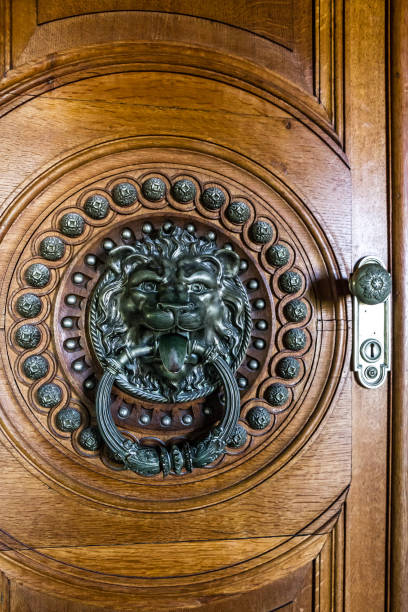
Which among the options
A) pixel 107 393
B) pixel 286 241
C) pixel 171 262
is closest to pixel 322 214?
pixel 286 241

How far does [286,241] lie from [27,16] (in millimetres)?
418

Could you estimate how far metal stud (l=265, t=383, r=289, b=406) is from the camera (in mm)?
708

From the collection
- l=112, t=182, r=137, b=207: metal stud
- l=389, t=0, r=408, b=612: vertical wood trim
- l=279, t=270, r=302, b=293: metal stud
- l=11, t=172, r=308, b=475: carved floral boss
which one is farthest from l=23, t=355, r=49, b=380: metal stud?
l=389, t=0, r=408, b=612: vertical wood trim

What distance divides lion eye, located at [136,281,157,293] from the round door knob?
0.83 ft

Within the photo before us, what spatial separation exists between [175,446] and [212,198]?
1.00ft

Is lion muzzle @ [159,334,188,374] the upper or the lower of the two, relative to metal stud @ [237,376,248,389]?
upper

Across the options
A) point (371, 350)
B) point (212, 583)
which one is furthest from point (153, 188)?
point (212, 583)

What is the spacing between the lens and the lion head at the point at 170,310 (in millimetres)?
623

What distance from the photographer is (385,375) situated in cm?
75

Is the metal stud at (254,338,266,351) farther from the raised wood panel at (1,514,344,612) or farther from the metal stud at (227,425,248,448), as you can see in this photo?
the raised wood panel at (1,514,344,612)

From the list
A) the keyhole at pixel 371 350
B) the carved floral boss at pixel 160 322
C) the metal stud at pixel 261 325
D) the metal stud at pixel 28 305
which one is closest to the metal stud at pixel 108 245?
the carved floral boss at pixel 160 322

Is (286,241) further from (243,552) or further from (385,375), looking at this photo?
(243,552)

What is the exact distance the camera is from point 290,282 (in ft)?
2.33

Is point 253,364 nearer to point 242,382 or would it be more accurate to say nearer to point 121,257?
point 242,382
